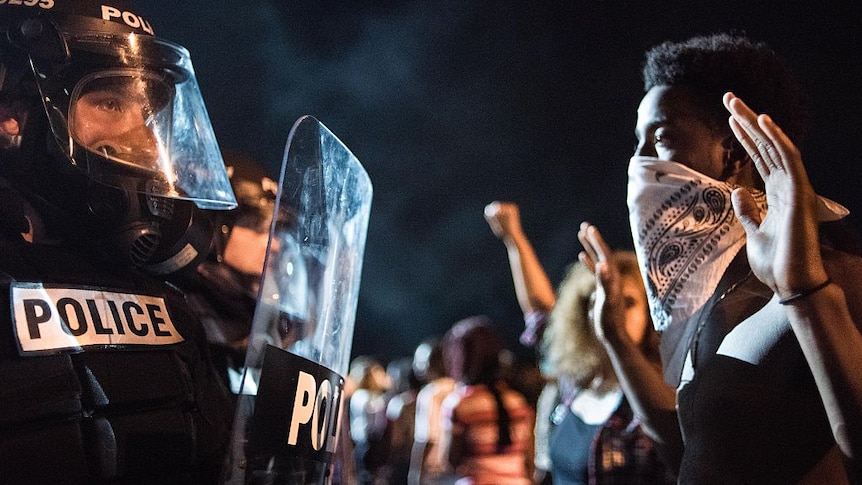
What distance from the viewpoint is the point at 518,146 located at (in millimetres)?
7082

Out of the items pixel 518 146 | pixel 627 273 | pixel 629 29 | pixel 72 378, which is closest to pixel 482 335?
pixel 627 273

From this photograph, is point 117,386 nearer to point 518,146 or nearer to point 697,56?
point 697,56

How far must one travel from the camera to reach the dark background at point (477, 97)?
4355 mm

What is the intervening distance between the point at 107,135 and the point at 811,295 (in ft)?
4.26

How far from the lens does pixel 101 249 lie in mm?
1555

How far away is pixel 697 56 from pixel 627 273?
4.48 ft

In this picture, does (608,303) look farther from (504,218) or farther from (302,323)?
(504,218)

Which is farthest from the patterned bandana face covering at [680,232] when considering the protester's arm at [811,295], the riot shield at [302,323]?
the riot shield at [302,323]

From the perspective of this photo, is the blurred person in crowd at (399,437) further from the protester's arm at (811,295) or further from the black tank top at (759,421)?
the protester's arm at (811,295)

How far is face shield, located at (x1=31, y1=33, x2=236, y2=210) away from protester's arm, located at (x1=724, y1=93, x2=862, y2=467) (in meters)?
1.09

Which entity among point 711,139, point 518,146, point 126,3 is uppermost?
point 518,146

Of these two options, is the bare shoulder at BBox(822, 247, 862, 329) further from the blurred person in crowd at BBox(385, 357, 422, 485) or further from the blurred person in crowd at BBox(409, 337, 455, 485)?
the blurred person in crowd at BBox(385, 357, 422, 485)

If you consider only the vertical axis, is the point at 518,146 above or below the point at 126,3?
above

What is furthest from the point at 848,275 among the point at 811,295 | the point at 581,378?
the point at 581,378
